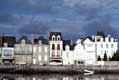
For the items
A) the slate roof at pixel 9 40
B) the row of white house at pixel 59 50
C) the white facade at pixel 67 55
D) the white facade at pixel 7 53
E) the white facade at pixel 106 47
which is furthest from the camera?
the white facade at pixel 106 47

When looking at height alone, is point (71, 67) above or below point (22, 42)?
below

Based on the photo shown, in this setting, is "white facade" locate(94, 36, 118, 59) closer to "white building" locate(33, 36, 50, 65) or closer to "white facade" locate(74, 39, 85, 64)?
"white facade" locate(74, 39, 85, 64)

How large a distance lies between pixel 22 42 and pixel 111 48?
14842 mm

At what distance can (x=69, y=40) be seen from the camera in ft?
272

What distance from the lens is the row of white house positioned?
7919 cm

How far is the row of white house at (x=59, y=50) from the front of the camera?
79.2 m

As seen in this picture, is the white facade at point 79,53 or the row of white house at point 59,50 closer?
the row of white house at point 59,50

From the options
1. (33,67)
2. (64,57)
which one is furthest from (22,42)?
(33,67)

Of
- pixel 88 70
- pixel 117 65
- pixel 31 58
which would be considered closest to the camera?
pixel 88 70

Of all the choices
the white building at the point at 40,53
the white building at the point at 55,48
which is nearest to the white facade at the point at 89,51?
the white building at the point at 55,48

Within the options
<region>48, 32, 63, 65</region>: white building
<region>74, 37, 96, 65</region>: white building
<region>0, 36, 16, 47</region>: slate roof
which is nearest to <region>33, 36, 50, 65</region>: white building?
<region>48, 32, 63, 65</region>: white building

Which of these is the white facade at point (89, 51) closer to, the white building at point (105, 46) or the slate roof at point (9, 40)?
the white building at point (105, 46)

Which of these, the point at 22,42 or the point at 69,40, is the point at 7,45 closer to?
the point at 22,42

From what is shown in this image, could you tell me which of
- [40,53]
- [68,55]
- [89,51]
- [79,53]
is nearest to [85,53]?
[89,51]
